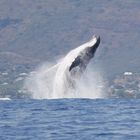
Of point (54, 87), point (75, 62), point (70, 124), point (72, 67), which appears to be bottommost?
point (54, 87)

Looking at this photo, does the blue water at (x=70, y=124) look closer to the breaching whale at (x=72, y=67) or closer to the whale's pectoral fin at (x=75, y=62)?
the whale's pectoral fin at (x=75, y=62)

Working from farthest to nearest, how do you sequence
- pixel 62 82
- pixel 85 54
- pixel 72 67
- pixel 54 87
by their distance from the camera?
pixel 54 87
pixel 85 54
pixel 62 82
pixel 72 67

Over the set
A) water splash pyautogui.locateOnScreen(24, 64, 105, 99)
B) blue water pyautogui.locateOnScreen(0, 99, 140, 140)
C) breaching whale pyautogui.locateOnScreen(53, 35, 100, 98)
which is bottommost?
water splash pyautogui.locateOnScreen(24, 64, 105, 99)

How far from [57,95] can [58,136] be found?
22.8 m

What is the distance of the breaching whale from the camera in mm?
48794

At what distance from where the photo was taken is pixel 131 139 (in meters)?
27.0

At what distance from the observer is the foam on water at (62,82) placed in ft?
161

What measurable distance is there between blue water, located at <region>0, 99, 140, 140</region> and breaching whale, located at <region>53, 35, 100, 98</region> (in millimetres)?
8775

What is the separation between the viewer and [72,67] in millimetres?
48188

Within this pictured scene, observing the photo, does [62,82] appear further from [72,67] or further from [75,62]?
[75,62]

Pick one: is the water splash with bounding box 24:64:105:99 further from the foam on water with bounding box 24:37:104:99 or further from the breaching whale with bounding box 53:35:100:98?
the breaching whale with bounding box 53:35:100:98

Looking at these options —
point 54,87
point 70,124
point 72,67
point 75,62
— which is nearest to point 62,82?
point 54,87

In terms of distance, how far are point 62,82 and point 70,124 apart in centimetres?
1782

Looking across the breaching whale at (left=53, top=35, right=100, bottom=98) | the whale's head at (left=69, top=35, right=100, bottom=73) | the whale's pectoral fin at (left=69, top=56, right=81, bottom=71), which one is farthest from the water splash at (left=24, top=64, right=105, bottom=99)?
the whale's pectoral fin at (left=69, top=56, right=81, bottom=71)
